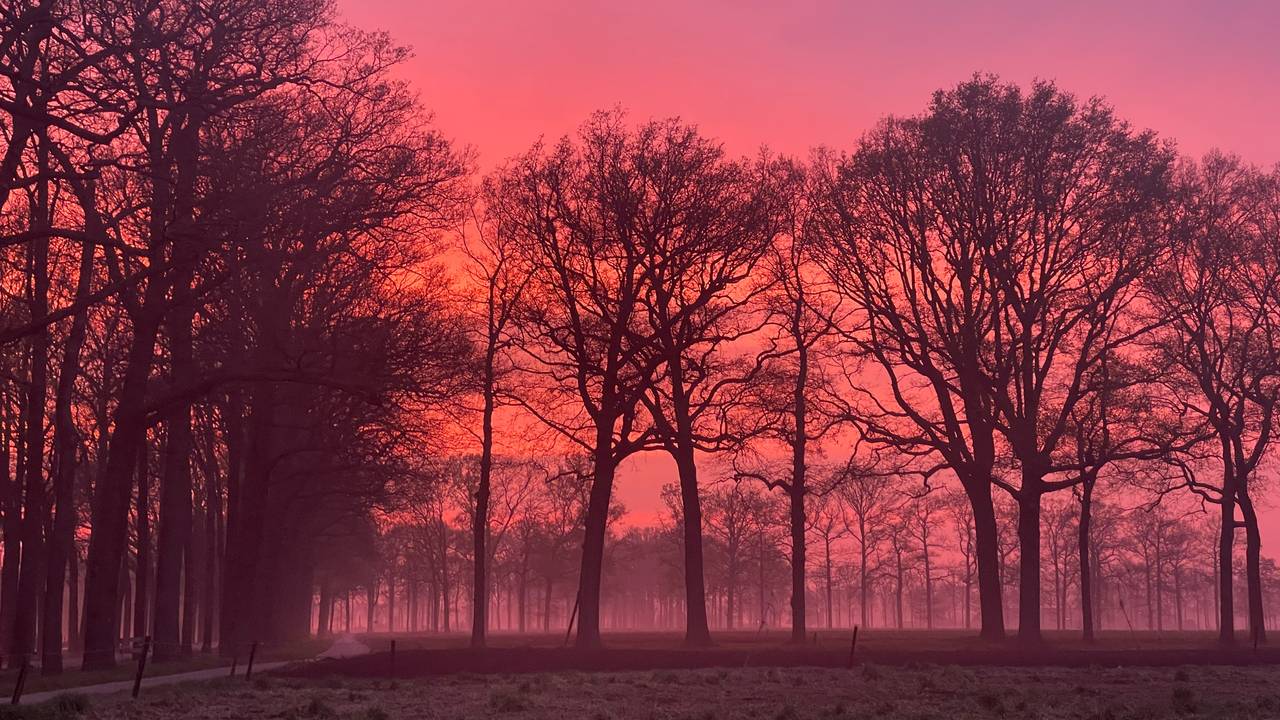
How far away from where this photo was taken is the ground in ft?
66.0

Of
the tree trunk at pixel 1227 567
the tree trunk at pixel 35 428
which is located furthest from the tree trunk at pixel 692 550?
the tree trunk at pixel 35 428

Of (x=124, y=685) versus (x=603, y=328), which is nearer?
(x=124, y=685)

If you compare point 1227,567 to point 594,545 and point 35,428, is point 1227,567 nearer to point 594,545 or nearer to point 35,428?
point 594,545

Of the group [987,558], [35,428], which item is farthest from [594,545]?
[35,428]

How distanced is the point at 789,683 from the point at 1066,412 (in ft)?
56.8

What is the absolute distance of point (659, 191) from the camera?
128 feet

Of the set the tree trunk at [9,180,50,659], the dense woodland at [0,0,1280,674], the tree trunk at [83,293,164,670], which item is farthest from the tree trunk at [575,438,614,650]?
the tree trunk at [9,180,50,659]

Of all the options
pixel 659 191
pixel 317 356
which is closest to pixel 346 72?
pixel 317 356

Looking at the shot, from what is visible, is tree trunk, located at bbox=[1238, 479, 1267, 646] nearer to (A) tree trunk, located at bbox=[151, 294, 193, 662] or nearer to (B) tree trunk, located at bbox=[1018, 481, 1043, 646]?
(B) tree trunk, located at bbox=[1018, 481, 1043, 646]

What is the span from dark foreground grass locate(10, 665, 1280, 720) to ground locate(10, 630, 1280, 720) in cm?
4

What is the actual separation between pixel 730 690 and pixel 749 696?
1.40 meters

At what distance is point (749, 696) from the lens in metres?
24.3

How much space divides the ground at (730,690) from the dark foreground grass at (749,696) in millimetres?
45

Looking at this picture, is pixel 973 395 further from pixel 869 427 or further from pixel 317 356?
pixel 317 356
